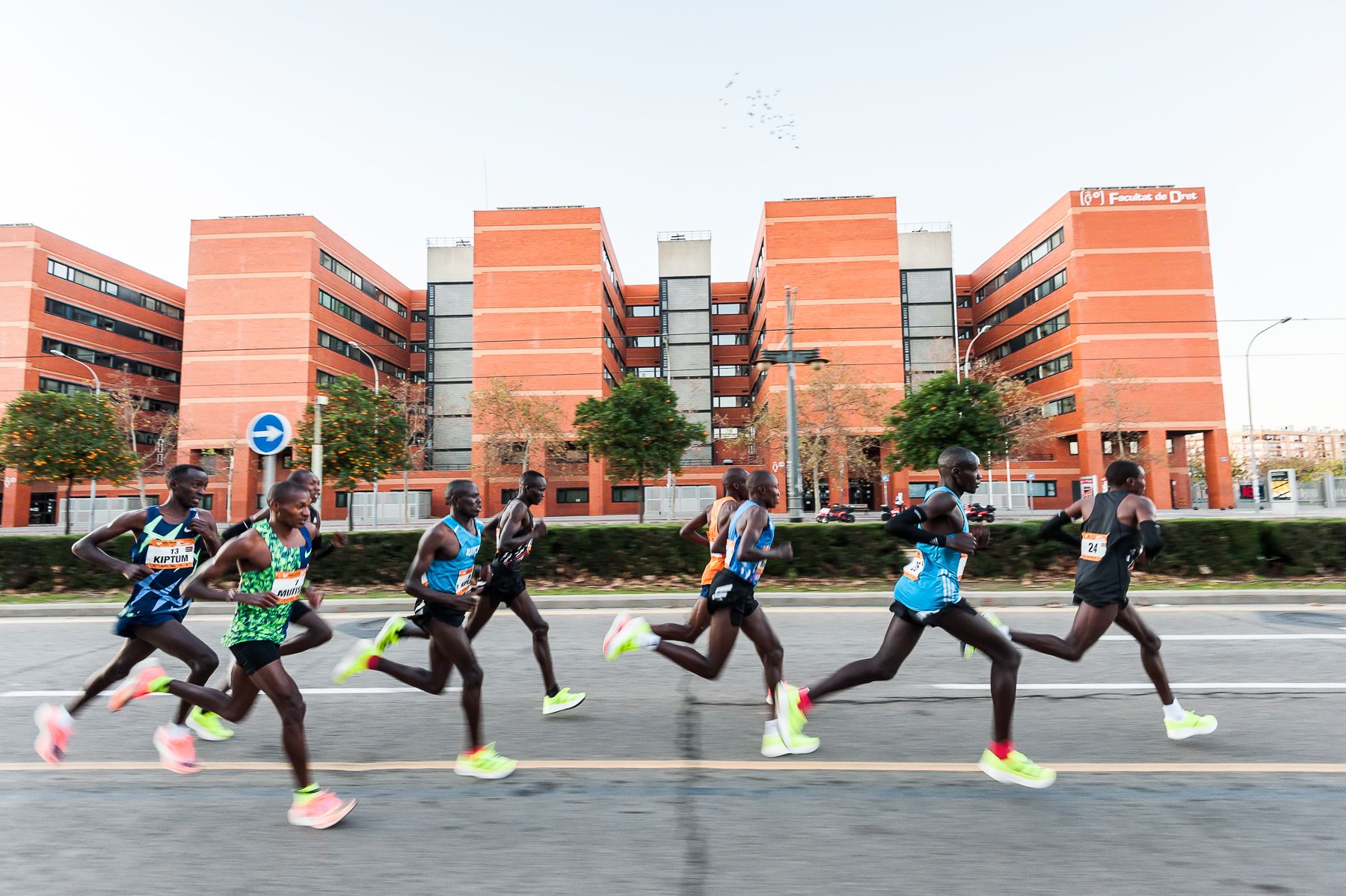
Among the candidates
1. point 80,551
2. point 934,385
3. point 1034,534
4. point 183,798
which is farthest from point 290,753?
point 934,385

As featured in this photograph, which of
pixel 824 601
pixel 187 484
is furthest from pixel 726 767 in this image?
pixel 824 601

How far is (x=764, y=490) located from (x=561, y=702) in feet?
6.81

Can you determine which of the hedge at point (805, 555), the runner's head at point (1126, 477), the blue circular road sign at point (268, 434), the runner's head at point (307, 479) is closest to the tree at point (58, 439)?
the hedge at point (805, 555)

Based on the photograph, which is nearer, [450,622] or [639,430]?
[450,622]

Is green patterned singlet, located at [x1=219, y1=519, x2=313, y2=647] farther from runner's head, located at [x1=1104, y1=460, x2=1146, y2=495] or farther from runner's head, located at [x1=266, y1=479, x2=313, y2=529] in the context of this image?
runner's head, located at [x1=1104, y1=460, x2=1146, y2=495]

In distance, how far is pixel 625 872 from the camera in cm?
284

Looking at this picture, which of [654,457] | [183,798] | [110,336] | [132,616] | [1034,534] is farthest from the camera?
[110,336]

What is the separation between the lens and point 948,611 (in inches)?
153

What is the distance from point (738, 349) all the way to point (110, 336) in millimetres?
45260

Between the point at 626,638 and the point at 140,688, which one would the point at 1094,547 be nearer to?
the point at 626,638

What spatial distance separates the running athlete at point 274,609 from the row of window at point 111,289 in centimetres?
5797

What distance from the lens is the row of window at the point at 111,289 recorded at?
155ft

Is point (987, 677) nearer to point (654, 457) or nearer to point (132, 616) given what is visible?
point (132, 616)

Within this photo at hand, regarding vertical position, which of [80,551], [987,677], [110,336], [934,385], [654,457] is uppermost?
[110,336]
